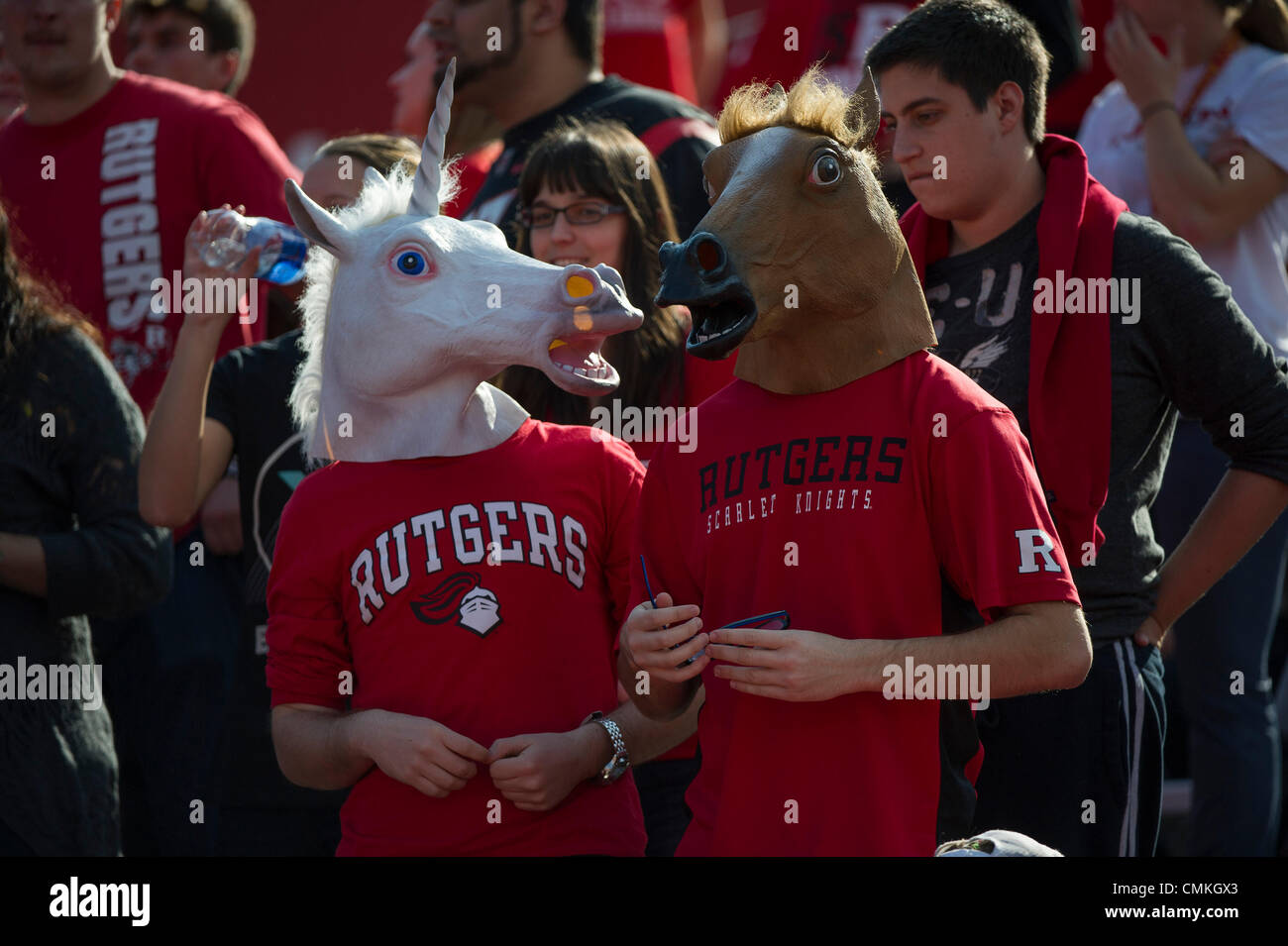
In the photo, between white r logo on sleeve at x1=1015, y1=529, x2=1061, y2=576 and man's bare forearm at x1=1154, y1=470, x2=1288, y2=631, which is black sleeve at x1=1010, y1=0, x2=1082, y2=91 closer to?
man's bare forearm at x1=1154, y1=470, x2=1288, y2=631

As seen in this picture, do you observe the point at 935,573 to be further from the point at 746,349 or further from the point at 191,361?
the point at 191,361

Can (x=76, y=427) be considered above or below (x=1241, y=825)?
above

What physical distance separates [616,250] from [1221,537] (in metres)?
1.38

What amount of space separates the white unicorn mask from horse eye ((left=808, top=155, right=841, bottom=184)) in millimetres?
377

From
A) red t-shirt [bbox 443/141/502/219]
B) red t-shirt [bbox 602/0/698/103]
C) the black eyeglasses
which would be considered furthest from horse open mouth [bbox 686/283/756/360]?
red t-shirt [bbox 602/0/698/103]

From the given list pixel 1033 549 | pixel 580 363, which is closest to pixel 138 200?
pixel 580 363

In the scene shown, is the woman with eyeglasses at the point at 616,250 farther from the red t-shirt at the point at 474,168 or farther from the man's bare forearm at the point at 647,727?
the red t-shirt at the point at 474,168

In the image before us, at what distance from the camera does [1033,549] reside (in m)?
2.15

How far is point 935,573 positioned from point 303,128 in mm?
5777

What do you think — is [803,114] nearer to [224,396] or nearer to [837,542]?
[837,542]

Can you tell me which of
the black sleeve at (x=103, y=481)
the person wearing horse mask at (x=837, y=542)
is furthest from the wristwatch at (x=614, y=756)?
the black sleeve at (x=103, y=481)

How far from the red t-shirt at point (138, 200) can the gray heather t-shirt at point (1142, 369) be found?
218 cm

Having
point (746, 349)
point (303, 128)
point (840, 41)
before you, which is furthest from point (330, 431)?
point (303, 128)

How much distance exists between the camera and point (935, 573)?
226 cm
